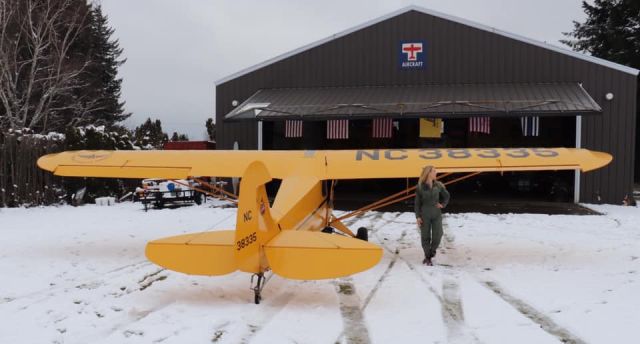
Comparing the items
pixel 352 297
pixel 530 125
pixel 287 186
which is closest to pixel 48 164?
pixel 287 186


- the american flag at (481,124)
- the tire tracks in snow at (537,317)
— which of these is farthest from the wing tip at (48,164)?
the american flag at (481,124)

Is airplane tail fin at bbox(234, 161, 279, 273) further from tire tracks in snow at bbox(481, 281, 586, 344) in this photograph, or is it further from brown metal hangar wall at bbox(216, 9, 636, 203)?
brown metal hangar wall at bbox(216, 9, 636, 203)

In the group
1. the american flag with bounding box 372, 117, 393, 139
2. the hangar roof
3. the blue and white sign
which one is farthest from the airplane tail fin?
the blue and white sign

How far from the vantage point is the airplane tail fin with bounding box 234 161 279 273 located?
4855mm

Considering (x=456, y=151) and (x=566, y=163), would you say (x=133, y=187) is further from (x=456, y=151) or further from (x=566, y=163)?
(x=566, y=163)

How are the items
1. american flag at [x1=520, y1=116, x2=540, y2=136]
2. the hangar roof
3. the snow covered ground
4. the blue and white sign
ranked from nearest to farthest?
the snow covered ground, the hangar roof, american flag at [x1=520, y1=116, x2=540, y2=136], the blue and white sign

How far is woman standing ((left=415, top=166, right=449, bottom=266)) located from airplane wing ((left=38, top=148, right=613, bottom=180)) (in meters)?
0.32

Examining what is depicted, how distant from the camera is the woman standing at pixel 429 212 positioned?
288 inches

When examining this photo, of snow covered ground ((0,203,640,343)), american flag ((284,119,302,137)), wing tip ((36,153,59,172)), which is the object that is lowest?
snow covered ground ((0,203,640,343))

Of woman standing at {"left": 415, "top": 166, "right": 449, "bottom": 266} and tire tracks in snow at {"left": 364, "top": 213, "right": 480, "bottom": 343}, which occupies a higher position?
woman standing at {"left": 415, "top": 166, "right": 449, "bottom": 266}

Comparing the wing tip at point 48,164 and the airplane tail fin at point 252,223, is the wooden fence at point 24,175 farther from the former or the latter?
the airplane tail fin at point 252,223

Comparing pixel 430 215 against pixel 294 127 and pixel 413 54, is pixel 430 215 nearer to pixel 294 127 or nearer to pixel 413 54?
pixel 294 127

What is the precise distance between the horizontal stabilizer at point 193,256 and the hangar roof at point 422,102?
11.4m

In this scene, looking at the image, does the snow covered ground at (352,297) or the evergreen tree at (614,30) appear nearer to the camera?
the snow covered ground at (352,297)
